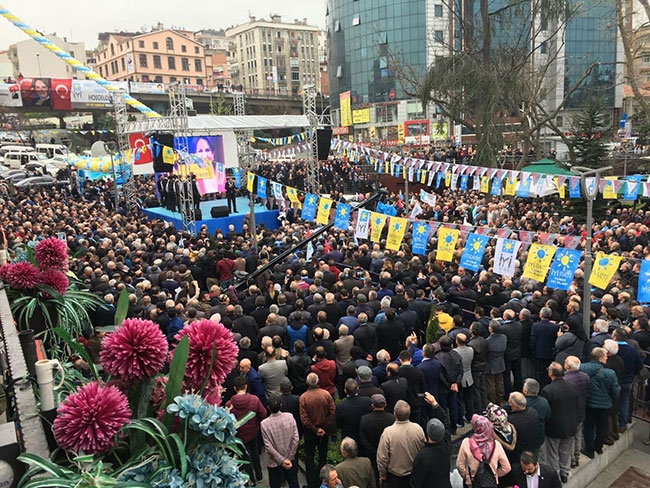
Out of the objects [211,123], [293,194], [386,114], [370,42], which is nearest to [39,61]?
[370,42]

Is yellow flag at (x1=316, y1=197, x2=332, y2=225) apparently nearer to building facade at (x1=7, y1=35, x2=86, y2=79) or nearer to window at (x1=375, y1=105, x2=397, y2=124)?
window at (x1=375, y1=105, x2=397, y2=124)

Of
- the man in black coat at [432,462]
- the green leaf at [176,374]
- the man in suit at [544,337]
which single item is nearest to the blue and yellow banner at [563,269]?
the man in suit at [544,337]

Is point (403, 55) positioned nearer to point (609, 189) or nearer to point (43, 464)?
point (609, 189)

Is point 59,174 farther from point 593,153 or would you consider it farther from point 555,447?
point 555,447

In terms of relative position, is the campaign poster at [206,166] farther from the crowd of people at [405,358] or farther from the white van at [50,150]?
the white van at [50,150]

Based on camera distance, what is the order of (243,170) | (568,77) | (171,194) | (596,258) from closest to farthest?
(596,258) → (171,194) → (243,170) → (568,77)

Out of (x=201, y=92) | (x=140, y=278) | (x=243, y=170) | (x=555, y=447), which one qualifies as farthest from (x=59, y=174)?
(x=201, y=92)

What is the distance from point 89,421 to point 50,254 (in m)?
2.17

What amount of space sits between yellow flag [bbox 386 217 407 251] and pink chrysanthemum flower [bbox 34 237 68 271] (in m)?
8.67

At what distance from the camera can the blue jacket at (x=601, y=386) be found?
6.14 meters

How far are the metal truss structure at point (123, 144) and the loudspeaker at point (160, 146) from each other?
4228 mm

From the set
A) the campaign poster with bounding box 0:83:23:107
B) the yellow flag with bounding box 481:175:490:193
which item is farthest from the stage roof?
the campaign poster with bounding box 0:83:23:107

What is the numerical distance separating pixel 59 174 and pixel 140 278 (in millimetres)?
23444

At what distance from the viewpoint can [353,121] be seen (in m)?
69.9
